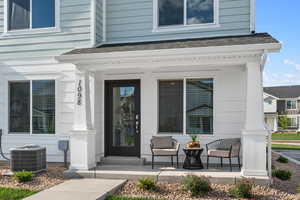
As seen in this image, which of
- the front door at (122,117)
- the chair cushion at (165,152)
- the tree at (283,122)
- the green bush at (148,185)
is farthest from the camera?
the tree at (283,122)

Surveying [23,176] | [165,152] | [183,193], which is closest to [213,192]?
[183,193]

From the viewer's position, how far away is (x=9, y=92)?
8.57 meters

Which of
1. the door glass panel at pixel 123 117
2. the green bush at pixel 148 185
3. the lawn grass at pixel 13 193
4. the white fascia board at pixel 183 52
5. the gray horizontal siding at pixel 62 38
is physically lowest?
the lawn grass at pixel 13 193

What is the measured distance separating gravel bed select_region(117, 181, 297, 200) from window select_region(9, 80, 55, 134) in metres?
3.79

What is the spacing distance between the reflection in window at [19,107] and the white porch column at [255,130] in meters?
6.41

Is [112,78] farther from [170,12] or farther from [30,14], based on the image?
[30,14]

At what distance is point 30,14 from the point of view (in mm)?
8422

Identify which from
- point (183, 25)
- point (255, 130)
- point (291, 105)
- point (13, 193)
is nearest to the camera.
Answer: point (13, 193)

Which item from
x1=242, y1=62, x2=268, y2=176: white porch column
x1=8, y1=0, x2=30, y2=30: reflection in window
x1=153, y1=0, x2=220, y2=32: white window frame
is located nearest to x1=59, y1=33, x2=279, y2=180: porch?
x1=242, y1=62, x2=268, y2=176: white porch column

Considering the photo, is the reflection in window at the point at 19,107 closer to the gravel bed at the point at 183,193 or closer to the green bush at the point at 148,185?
the gravel bed at the point at 183,193

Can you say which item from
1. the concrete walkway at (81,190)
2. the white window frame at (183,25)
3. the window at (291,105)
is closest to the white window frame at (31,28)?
the white window frame at (183,25)

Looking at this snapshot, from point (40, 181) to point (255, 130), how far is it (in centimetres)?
492

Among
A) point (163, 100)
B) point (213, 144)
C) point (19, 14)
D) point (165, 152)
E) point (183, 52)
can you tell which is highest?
point (19, 14)

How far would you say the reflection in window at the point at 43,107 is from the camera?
8219 mm
